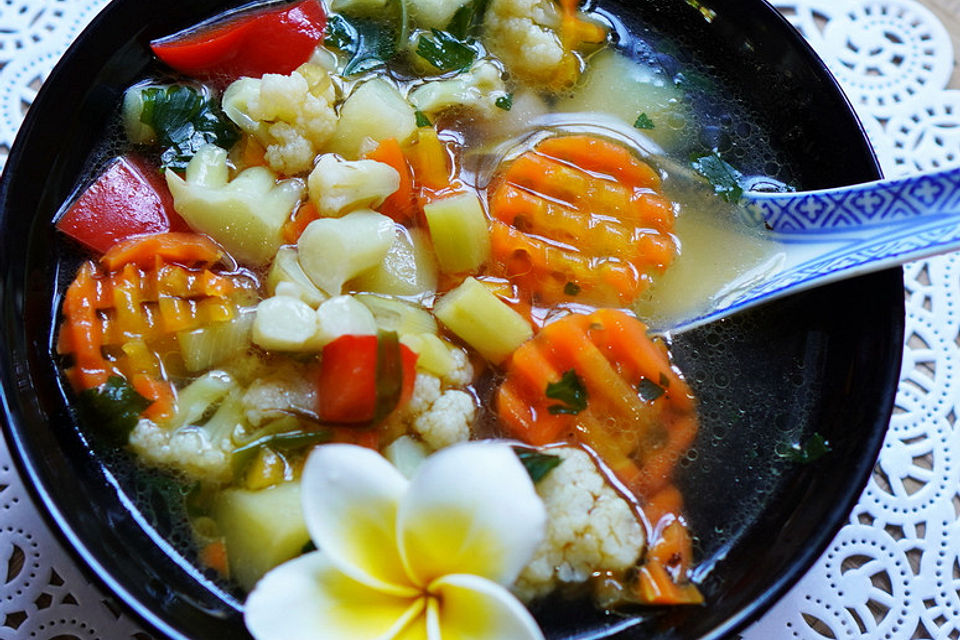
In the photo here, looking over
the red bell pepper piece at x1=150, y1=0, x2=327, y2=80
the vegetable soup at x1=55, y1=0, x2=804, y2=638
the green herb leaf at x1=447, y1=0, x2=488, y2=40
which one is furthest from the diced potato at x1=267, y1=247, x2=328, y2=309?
the green herb leaf at x1=447, y1=0, x2=488, y2=40

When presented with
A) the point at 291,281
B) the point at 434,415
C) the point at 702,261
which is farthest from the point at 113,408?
the point at 702,261

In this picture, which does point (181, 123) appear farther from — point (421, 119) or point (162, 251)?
point (421, 119)

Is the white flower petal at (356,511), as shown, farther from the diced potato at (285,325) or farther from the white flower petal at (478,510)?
the diced potato at (285,325)

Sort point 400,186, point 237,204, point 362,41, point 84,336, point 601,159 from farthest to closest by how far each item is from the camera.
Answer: point 362,41
point 601,159
point 400,186
point 237,204
point 84,336

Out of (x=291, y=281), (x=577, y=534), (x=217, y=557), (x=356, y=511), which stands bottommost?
(x=217, y=557)

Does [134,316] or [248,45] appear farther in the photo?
[248,45]

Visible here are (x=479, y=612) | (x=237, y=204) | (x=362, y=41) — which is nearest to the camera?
(x=479, y=612)

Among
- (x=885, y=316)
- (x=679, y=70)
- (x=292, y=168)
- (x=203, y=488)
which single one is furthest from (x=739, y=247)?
(x=203, y=488)

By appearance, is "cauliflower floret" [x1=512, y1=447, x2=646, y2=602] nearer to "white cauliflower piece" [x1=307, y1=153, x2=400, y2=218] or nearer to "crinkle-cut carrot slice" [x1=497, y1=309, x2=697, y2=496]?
"crinkle-cut carrot slice" [x1=497, y1=309, x2=697, y2=496]
